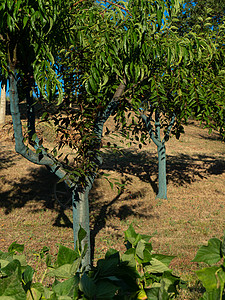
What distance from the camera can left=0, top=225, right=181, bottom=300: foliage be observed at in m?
1.01

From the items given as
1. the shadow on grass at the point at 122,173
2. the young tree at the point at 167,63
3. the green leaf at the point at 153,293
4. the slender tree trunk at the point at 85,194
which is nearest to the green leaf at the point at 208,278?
the green leaf at the point at 153,293

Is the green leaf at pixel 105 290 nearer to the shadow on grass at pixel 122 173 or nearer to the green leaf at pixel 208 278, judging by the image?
the green leaf at pixel 208 278

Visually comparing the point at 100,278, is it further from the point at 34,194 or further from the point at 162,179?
the point at 34,194

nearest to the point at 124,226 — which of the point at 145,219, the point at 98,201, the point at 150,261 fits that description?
the point at 145,219

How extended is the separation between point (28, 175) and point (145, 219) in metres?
6.21

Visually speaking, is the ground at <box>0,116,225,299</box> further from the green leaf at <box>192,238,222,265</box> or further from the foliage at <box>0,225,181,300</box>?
the green leaf at <box>192,238,222,265</box>

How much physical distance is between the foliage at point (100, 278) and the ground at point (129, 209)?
3563 mm

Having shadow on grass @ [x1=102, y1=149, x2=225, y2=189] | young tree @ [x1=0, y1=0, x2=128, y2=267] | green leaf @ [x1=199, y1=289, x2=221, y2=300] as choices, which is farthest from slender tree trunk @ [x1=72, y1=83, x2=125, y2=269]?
shadow on grass @ [x1=102, y1=149, x2=225, y2=189]

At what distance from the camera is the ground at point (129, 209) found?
25.4 feet

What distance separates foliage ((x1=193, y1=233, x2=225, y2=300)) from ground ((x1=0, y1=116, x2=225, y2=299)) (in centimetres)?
385

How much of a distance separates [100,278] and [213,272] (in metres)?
0.44

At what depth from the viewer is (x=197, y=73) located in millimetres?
6145

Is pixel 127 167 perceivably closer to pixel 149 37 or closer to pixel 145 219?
pixel 145 219

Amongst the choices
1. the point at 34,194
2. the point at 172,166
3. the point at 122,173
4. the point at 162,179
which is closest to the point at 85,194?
the point at 162,179
